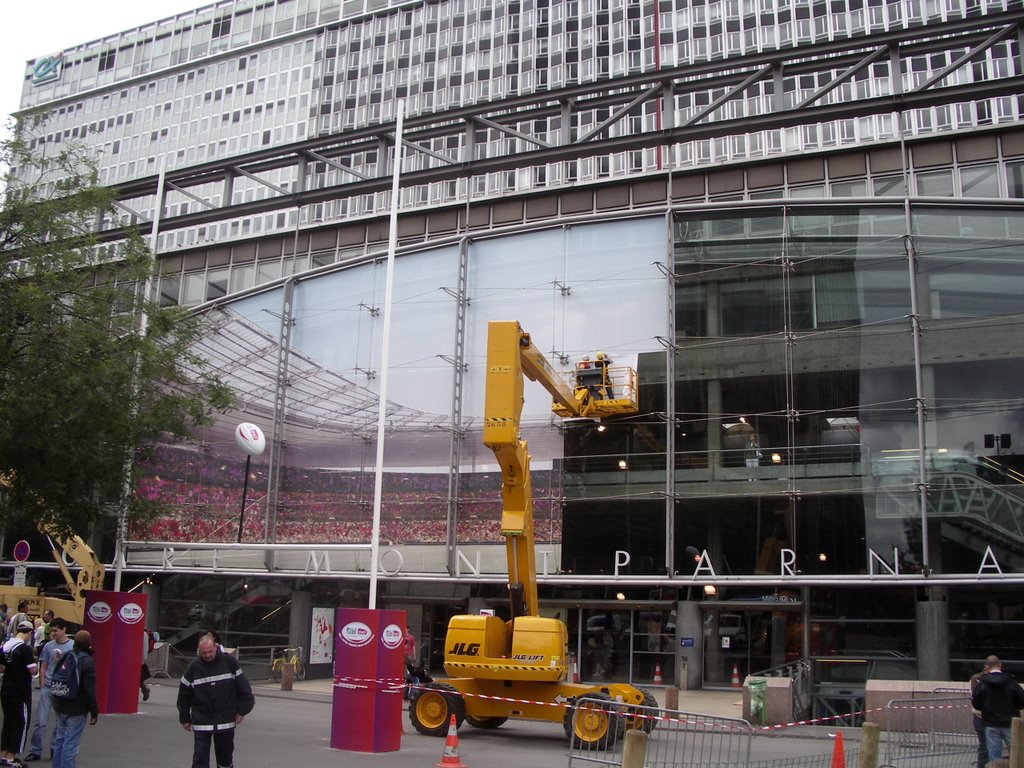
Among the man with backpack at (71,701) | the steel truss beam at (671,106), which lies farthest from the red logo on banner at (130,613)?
the steel truss beam at (671,106)

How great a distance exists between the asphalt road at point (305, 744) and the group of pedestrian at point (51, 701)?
0.65 meters

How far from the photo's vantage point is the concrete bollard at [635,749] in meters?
8.62

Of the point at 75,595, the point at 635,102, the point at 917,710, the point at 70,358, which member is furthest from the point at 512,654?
the point at 75,595

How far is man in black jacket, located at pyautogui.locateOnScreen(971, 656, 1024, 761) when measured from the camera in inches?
448

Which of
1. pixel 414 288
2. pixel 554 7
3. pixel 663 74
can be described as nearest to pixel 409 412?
pixel 414 288

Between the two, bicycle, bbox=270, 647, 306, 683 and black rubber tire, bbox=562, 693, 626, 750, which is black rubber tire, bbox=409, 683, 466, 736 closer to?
Result: black rubber tire, bbox=562, 693, 626, 750

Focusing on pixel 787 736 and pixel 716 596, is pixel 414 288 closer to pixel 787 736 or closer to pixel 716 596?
pixel 716 596

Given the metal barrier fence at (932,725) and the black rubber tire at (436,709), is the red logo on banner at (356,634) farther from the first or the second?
the metal barrier fence at (932,725)

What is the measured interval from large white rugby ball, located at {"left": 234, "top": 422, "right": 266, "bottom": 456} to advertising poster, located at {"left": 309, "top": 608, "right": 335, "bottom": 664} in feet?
16.3

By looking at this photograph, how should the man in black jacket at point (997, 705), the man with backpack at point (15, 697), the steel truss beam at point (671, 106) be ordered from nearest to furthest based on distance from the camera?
the man with backpack at point (15, 697), the man in black jacket at point (997, 705), the steel truss beam at point (671, 106)

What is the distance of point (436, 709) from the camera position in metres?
16.2

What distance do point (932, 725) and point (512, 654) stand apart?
668cm

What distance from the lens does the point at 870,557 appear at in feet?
71.5

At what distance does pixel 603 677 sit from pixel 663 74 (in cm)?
1583
